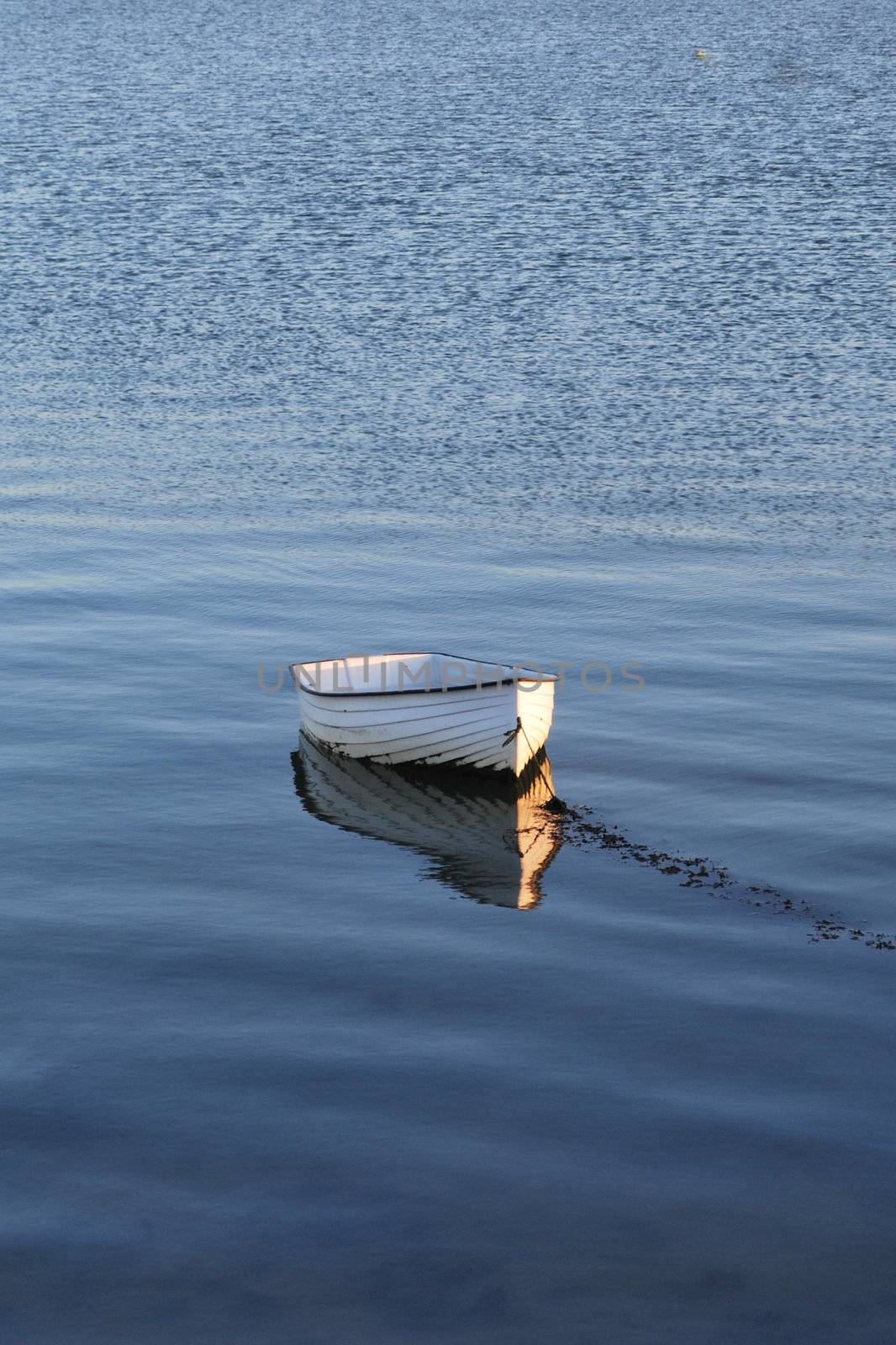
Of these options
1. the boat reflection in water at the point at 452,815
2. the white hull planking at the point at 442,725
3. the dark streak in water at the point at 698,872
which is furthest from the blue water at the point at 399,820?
the white hull planking at the point at 442,725

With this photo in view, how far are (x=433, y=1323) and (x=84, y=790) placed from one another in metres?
13.8

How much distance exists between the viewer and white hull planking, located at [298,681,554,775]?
2717cm

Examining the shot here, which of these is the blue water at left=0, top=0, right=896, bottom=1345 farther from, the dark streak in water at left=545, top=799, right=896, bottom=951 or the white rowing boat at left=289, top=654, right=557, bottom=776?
the white rowing boat at left=289, top=654, right=557, bottom=776

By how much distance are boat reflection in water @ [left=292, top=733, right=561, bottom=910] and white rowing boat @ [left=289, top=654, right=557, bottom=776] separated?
0.33 meters

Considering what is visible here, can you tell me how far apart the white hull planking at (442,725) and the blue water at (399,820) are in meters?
1.12

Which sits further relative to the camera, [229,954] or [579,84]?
[579,84]

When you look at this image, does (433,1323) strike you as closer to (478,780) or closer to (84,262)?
(478,780)

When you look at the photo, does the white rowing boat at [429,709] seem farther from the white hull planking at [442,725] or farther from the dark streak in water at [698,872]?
the dark streak in water at [698,872]

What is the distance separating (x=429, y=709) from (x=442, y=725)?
359 mm

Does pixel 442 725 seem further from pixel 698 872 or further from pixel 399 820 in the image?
pixel 698 872

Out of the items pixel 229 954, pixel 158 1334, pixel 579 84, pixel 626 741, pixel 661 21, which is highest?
pixel 661 21

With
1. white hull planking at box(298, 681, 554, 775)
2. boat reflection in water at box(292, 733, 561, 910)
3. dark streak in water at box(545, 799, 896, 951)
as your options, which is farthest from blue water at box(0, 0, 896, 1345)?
white hull planking at box(298, 681, 554, 775)

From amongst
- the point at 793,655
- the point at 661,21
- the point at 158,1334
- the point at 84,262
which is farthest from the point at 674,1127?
the point at 661,21

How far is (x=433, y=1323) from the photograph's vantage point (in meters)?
15.9
